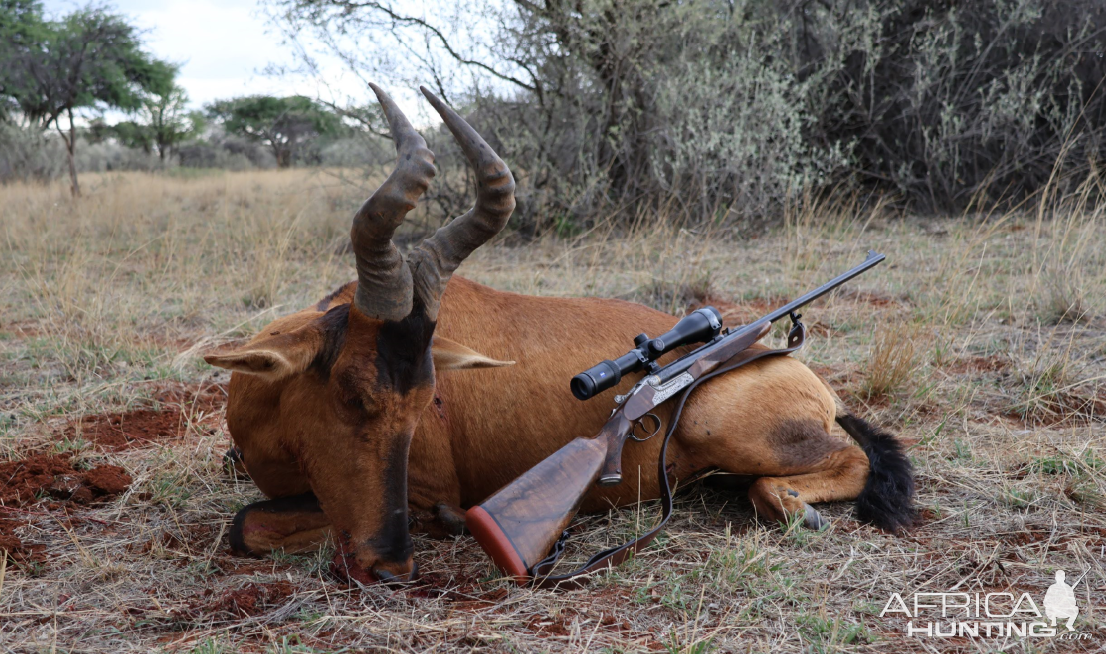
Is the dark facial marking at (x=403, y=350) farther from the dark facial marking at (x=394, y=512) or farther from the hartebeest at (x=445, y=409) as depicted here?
the dark facial marking at (x=394, y=512)

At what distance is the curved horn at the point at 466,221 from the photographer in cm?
308

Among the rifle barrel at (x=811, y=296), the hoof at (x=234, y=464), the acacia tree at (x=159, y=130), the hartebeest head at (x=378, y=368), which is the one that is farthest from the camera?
the acacia tree at (x=159, y=130)

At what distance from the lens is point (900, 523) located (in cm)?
375

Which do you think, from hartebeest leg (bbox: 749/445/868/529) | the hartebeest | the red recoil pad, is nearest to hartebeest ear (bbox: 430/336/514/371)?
the hartebeest

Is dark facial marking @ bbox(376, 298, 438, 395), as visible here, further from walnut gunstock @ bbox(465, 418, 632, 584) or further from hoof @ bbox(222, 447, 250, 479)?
hoof @ bbox(222, 447, 250, 479)

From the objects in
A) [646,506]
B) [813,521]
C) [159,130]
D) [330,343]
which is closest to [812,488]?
[813,521]

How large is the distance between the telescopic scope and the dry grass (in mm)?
765

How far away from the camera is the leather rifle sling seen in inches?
126

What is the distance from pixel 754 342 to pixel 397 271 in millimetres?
2006

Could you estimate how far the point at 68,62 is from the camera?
18969mm

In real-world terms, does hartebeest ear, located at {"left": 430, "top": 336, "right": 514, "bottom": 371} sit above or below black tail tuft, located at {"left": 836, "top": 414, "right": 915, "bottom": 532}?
above

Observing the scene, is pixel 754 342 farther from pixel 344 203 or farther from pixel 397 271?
pixel 344 203

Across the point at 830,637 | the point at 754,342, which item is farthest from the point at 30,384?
the point at 830,637

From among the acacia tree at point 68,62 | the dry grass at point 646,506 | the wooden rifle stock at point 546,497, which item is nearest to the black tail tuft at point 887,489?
the dry grass at point 646,506
